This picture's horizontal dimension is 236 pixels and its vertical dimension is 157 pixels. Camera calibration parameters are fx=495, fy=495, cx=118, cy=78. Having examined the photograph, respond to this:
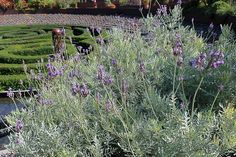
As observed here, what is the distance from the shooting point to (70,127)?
3.47 metres

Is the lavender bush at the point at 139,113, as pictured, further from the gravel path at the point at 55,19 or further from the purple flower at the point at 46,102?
the gravel path at the point at 55,19

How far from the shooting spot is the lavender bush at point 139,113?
9.93 feet

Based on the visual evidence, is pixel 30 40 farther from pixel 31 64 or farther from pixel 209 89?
pixel 209 89

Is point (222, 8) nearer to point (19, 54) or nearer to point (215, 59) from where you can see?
point (19, 54)

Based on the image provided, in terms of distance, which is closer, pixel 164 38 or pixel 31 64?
pixel 164 38

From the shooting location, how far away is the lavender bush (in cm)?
303

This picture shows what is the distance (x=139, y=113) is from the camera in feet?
12.0

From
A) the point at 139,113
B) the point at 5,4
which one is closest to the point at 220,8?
the point at 139,113

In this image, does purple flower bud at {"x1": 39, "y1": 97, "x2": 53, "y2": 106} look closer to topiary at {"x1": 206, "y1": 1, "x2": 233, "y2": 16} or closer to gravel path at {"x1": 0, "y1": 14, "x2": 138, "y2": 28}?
topiary at {"x1": 206, "y1": 1, "x2": 233, "y2": 16}

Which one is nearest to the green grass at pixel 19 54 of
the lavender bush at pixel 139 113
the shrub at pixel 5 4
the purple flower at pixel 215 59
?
the lavender bush at pixel 139 113

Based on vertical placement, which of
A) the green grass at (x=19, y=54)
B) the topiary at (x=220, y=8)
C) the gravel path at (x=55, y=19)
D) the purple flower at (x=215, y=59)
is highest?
the purple flower at (x=215, y=59)

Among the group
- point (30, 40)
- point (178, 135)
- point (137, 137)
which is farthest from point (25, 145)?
point (30, 40)

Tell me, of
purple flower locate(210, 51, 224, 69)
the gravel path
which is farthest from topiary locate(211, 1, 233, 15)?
purple flower locate(210, 51, 224, 69)

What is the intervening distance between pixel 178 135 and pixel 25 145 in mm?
1043
